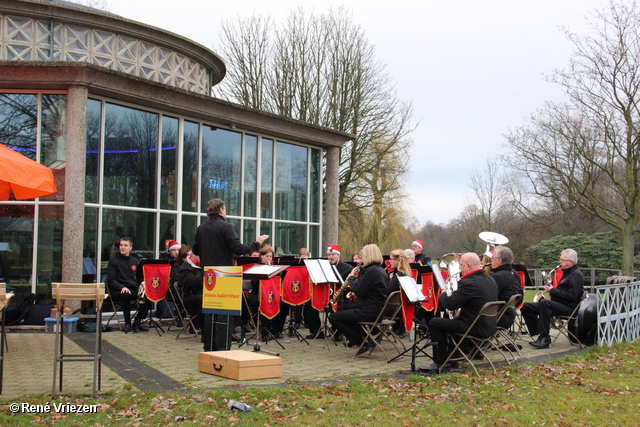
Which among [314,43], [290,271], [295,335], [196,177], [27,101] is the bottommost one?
[295,335]

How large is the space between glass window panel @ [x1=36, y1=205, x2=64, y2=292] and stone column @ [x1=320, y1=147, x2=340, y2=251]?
25.9ft

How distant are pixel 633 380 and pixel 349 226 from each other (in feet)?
70.8

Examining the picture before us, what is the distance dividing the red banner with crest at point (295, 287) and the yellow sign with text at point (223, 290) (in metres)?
2.85

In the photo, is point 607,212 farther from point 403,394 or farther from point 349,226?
point 403,394

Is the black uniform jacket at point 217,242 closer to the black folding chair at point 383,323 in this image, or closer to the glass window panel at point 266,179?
the black folding chair at point 383,323

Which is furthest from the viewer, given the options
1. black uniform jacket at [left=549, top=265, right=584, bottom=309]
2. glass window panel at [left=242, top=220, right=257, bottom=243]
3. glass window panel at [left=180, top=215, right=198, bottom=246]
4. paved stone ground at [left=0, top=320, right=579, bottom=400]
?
glass window panel at [left=242, top=220, right=257, bottom=243]

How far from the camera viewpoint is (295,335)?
1151cm

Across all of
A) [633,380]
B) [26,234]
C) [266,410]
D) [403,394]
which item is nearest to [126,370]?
[266,410]

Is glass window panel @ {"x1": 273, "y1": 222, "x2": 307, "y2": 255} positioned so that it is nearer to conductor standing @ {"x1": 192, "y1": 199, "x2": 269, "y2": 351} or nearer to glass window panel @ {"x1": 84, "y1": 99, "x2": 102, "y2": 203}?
glass window panel @ {"x1": 84, "y1": 99, "x2": 102, "y2": 203}

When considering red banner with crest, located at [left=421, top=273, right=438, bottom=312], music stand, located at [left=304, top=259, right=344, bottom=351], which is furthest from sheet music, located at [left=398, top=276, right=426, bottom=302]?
red banner with crest, located at [left=421, top=273, right=438, bottom=312]

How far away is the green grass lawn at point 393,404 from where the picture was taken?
5.49 m

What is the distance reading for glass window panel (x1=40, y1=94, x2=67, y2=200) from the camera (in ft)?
39.1

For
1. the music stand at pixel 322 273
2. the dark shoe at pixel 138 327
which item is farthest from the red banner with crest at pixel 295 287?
the dark shoe at pixel 138 327

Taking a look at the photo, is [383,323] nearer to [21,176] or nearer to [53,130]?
[21,176]
